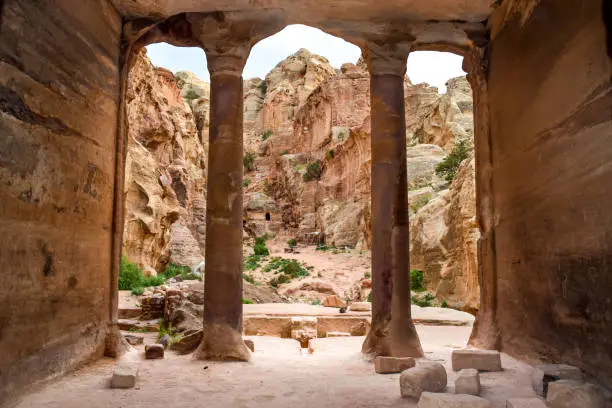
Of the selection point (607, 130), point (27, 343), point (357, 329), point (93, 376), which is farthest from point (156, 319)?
point (607, 130)

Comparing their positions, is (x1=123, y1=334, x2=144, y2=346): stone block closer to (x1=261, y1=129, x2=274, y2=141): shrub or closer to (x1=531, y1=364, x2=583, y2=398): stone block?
(x1=531, y1=364, x2=583, y2=398): stone block

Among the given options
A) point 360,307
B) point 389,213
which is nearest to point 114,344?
point 389,213

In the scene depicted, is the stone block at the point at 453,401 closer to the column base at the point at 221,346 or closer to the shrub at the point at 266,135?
the column base at the point at 221,346

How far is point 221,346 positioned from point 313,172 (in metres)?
40.7

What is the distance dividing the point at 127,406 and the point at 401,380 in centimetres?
255

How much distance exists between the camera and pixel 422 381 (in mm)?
4555

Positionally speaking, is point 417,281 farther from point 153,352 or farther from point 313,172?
point 313,172

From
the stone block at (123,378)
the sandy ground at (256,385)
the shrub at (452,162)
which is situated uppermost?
the shrub at (452,162)

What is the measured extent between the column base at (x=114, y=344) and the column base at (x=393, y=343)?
11.3 feet

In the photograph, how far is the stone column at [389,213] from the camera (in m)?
7.00

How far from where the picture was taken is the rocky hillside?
734 inches

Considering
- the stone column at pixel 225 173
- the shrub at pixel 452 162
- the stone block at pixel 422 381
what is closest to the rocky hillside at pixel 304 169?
the shrub at pixel 452 162

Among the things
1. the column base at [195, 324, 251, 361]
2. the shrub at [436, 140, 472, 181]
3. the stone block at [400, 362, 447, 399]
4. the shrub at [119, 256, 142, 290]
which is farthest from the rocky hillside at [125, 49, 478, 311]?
the stone block at [400, 362, 447, 399]

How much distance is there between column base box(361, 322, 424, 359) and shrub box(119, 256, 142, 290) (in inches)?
444
